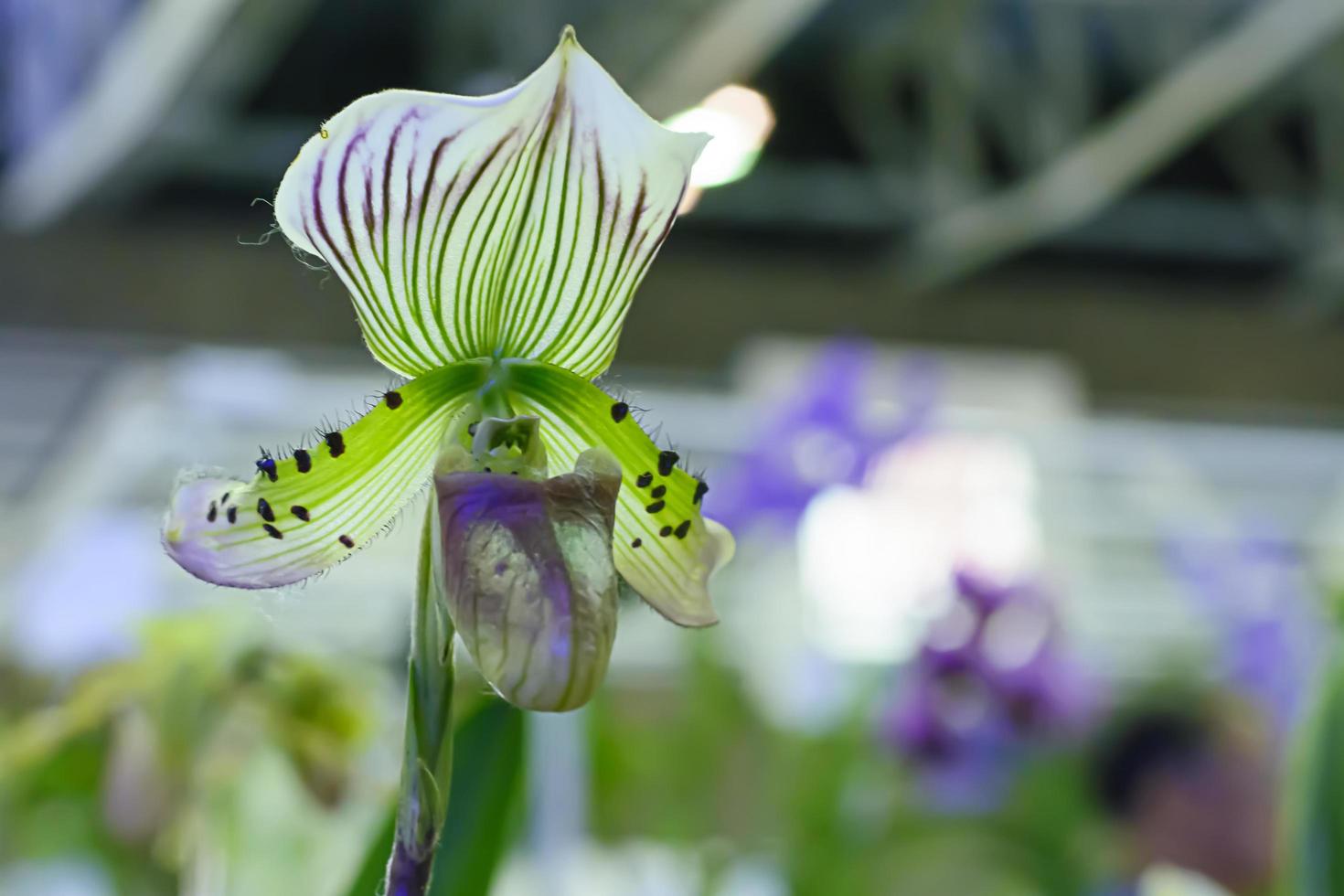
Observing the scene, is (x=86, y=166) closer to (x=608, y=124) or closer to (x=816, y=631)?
(x=816, y=631)

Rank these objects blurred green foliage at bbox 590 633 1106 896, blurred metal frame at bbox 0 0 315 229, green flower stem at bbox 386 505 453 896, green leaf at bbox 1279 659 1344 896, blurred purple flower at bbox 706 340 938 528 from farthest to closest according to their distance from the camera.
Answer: blurred metal frame at bbox 0 0 315 229 < blurred purple flower at bbox 706 340 938 528 < blurred green foliage at bbox 590 633 1106 896 < green leaf at bbox 1279 659 1344 896 < green flower stem at bbox 386 505 453 896

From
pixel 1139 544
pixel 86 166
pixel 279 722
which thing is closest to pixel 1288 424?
pixel 1139 544

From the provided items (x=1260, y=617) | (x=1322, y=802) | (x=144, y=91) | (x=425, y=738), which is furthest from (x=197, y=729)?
(x=144, y=91)

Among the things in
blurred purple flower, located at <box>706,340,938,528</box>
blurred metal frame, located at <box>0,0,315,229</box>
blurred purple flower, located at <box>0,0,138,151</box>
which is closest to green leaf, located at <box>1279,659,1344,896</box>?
blurred purple flower, located at <box>706,340,938,528</box>

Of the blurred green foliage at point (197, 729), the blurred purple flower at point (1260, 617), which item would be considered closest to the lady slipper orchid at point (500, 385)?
the blurred green foliage at point (197, 729)

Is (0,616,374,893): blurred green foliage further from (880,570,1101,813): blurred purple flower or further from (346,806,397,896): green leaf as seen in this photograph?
(880,570,1101,813): blurred purple flower

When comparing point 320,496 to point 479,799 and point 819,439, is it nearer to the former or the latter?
point 479,799

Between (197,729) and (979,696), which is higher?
(979,696)
